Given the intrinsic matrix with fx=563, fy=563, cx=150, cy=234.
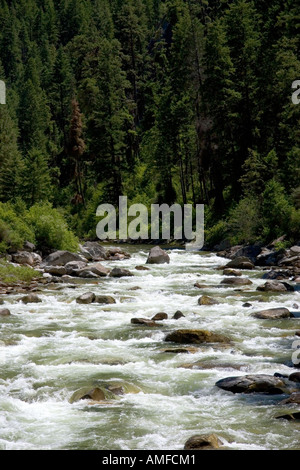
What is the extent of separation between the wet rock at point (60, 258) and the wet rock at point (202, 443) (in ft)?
69.7

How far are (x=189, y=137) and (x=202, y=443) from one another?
40127mm

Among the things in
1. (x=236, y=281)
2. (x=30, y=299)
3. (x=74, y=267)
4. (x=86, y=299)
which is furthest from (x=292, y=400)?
(x=74, y=267)

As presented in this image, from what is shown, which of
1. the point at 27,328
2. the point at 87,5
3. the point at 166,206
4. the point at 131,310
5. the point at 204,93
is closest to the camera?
the point at 27,328

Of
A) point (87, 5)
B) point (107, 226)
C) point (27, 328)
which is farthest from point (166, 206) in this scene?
point (87, 5)

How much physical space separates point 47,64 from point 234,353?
95.5m

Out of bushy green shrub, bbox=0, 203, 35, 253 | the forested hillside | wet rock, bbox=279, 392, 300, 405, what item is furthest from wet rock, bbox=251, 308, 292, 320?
bushy green shrub, bbox=0, 203, 35, 253

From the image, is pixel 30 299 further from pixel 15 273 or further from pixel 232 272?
pixel 232 272

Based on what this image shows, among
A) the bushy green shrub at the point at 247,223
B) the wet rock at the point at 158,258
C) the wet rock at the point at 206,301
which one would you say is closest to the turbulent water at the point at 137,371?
the wet rock at the point at 206,301

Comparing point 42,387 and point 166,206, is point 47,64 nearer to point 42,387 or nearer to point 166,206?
point 166,206

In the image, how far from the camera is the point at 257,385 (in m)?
11.1

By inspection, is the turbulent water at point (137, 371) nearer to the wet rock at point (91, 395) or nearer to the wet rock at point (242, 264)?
the wet rock at point (91, 395)

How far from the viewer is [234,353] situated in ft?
44.7

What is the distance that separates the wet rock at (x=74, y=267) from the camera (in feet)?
89.8

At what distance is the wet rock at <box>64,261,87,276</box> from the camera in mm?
27375
